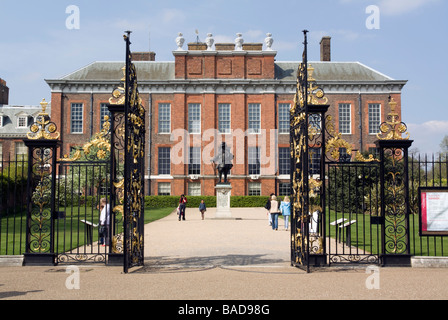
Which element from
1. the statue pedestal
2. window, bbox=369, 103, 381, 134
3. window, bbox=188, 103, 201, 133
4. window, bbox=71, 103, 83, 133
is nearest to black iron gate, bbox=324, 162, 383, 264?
the statue pedestal

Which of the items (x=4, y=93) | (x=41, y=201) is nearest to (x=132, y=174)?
(x=41, y=201)

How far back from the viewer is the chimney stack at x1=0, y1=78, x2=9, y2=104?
48344mm

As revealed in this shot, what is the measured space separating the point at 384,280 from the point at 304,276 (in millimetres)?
1271

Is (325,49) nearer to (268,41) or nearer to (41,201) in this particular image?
(268,41)

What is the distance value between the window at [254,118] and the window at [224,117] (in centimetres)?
186

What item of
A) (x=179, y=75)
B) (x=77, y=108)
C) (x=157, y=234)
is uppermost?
(x=179, y=75)

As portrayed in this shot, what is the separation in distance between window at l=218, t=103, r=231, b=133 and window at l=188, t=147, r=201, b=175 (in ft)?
8.67

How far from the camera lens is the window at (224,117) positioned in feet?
126

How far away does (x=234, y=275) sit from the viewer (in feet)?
25.3

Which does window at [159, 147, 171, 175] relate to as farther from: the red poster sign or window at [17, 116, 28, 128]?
the red poster sign

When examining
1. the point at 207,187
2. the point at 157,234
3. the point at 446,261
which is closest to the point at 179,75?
the point at 207,187

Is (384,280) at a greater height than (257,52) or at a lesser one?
lesser
